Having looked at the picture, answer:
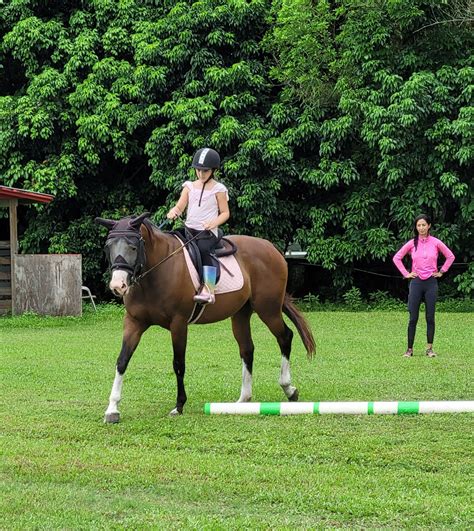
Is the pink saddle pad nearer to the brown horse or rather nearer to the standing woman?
the brown horse

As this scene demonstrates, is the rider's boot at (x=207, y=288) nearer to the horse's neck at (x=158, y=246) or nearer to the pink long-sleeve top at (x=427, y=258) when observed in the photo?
the horse's neck at (x=158, y=246)

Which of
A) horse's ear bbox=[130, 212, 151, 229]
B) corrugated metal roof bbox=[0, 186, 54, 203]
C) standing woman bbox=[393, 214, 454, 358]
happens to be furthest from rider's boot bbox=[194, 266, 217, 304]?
corrugated metal roof bbox=[0, 186, 54, 203]

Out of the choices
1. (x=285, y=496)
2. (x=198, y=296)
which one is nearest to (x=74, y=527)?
(x=285, y=496)

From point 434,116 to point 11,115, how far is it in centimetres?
1143

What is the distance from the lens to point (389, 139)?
22328 millimetres

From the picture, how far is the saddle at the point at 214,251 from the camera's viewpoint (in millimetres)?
9047

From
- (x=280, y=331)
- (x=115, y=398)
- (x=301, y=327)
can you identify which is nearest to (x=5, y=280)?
(x=301, y=327)

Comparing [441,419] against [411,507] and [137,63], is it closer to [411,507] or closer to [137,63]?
[411,507]

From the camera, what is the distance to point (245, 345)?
9.66 meters

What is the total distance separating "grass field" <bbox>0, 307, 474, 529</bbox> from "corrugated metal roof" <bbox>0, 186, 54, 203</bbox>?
7981 millimetres

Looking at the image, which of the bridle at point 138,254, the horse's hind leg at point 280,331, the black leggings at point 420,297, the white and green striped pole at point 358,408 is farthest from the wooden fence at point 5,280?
the white and green striped pole at point 358,408

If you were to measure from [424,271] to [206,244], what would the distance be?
5.45 m

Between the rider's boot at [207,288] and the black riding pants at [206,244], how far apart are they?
0.09m

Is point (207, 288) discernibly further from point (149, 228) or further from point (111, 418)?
point (111, 418)
